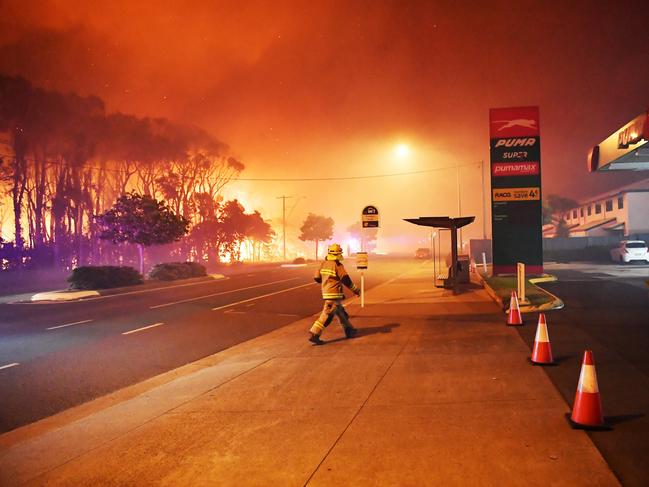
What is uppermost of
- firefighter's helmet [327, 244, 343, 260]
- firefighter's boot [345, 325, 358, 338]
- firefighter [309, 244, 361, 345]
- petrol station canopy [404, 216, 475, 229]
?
petrol station canopy [404, 216, 475, 229]

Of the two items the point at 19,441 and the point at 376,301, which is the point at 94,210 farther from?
the point at 19,441

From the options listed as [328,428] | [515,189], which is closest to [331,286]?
[328,428]

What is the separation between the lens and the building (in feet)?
176

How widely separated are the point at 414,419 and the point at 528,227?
19356mm

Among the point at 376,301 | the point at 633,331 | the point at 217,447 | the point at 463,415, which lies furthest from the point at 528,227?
the point at 217,447

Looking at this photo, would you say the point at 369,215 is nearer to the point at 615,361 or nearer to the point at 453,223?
the point at 453,223

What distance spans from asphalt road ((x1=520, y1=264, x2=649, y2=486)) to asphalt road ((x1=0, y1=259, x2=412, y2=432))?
238 inches

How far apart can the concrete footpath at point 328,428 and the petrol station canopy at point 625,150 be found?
5.63 metres

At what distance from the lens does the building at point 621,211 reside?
176 feet

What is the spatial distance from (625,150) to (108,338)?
1281cm

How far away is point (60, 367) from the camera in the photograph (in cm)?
861

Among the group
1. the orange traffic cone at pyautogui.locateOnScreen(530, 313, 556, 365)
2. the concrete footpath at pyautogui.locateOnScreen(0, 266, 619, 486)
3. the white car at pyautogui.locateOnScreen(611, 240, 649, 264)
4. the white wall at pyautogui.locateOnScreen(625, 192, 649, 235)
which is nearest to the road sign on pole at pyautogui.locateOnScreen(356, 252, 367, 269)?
the concrete footpath at pyautogui.locateOnScreen(0, 266, 619, 486)

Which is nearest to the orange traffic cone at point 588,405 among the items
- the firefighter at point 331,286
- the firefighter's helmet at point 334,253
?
the firefighter at point 331,286

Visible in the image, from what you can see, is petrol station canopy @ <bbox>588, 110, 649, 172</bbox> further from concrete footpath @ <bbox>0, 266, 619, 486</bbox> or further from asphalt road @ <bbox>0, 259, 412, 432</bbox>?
asphalt road @ <bbox>0, 259, 412, 432</bbox>
